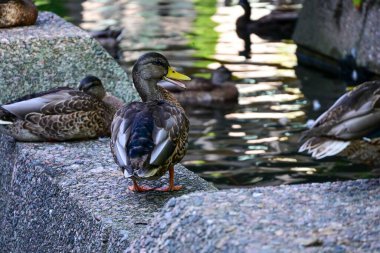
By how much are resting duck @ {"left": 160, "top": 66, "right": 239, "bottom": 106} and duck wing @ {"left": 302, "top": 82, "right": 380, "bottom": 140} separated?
337 inches

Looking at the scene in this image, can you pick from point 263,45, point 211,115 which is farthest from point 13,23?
point 263,45

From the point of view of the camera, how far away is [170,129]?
18.1 ft

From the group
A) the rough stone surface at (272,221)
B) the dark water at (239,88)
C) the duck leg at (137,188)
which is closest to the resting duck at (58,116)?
the duck leg at (137,188)

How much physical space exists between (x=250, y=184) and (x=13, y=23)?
95.4 inches

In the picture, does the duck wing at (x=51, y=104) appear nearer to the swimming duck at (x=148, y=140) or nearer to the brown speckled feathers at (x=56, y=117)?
the brown speckled feathers at (x=56, y=117)

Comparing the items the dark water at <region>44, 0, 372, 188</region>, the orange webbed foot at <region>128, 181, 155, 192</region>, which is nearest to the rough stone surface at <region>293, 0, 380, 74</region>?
the dark water at <region>44, 0, 372, 188</region>

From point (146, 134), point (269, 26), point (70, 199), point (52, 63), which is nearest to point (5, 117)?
point (52, 63)

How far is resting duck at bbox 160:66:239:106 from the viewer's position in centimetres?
1366

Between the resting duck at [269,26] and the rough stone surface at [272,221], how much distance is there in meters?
13.8

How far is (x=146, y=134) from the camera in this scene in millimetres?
5359

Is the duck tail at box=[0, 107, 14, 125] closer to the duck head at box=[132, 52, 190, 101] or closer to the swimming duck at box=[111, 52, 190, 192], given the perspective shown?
the duck head at box=[132, 52, 190, 101]

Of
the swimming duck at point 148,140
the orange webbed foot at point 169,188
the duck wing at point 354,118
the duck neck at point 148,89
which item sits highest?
the duck wing at point 354,118

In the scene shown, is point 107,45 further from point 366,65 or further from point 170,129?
point 170,129

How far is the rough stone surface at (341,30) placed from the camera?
48.7ft
